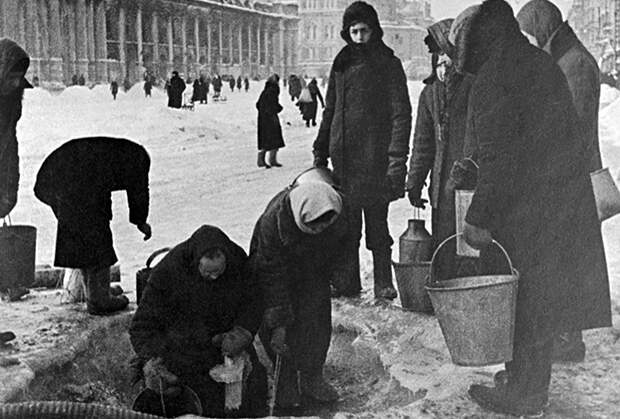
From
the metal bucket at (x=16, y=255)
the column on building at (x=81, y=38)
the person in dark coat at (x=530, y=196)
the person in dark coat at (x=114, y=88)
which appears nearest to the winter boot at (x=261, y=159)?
the person in dark coat at (x=114, y=88)

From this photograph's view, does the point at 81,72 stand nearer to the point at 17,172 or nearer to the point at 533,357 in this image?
the point at 17,172

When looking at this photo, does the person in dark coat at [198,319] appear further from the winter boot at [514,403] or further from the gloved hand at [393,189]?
the gloved hand at [393,189]

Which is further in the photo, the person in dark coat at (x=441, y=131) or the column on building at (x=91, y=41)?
the column on building at (x=91, y=41)

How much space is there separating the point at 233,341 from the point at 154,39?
10.6 ft

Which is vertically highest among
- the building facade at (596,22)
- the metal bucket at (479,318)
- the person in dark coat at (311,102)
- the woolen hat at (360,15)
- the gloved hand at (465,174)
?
the building facade at (596,22)

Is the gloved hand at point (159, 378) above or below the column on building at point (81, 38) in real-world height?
below

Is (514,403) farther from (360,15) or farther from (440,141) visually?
(360,15)

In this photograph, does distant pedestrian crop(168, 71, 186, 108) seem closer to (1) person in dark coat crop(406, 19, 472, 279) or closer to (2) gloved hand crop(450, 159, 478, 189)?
(1) person in dark coat crop(406, 19, 472, 279)

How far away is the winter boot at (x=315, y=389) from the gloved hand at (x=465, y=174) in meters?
0.92

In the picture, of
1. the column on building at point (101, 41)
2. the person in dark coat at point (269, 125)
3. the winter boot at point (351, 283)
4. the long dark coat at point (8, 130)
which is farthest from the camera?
the person in dark coat at point (269, 125)

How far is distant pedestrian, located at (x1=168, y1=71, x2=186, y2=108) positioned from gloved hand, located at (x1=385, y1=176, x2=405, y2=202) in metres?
2.45

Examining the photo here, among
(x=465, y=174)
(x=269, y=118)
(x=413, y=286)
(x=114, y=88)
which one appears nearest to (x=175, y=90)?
(x=114, y=88)

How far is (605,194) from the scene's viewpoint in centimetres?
362

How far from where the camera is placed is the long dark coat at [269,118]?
20.9ft
